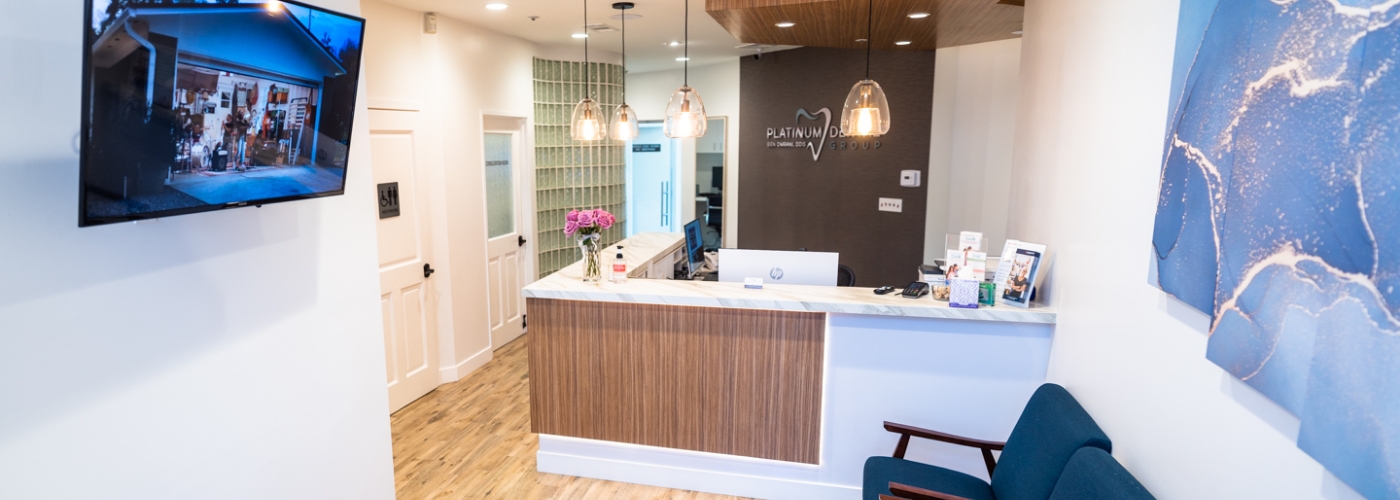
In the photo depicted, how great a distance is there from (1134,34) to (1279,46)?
0.75m

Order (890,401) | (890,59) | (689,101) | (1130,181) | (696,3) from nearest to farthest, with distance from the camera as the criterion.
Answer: (1130,181) → (890,401) → (689,101) → (696,3) → (890,59)

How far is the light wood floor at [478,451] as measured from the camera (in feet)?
11.0

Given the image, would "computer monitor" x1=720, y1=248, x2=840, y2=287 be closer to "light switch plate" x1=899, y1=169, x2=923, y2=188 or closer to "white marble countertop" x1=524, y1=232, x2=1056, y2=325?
"white marble countertop" x1=524, y1=232, x2=1056, y2=325

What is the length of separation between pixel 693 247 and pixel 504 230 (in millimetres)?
1734

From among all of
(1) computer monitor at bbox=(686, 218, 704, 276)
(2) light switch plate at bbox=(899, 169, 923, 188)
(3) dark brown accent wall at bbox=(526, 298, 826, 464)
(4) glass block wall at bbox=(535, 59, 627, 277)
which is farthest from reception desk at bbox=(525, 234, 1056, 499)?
(2) light switch plate at bbox=(899, 169, 923, 188)

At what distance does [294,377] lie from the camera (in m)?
2.03

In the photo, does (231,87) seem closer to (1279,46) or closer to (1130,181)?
(1279,46)

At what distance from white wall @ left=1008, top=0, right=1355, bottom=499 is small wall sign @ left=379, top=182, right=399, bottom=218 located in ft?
11.9

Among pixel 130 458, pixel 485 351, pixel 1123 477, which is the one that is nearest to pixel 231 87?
pixel 130 458

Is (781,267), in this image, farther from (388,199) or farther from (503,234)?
(503,234)

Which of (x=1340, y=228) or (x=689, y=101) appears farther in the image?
(x=689, y=101)

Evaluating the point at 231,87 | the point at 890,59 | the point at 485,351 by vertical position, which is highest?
the point at 890,59

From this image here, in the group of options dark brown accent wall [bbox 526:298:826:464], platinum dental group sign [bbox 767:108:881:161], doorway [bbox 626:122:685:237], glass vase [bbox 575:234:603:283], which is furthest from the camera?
doorway [bbox 626:122:685:237]

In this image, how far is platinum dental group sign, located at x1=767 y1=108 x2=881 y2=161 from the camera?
6.20m
